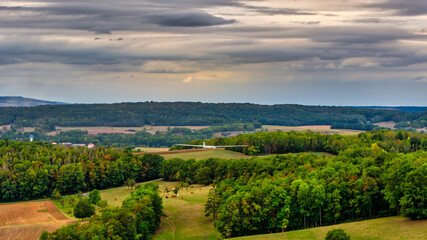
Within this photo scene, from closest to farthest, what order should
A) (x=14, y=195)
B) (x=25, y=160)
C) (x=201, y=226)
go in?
1. (x=201, y=226)
2. (x=14, y=195)
3. (x=25, y=160)

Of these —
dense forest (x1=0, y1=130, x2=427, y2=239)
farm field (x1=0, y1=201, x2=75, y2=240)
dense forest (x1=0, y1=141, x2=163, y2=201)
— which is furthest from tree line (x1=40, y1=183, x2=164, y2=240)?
dense forest (x1=0, y1=141, x2=163, y2=201)

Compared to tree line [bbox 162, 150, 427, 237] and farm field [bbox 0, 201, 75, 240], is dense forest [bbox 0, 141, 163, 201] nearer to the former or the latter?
farm field [bbox 0, 201, 75, 240]

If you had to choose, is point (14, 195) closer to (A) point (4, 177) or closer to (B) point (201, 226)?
(A) point (4, 177)

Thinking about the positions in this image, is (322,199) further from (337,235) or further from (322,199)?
(337,235)

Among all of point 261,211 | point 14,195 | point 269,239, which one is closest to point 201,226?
point 261,211

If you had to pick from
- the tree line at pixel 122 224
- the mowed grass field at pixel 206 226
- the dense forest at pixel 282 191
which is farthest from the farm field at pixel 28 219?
the mowed grass field at pixel 206 226

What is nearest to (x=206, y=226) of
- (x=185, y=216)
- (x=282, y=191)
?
(x=185, y=216)
